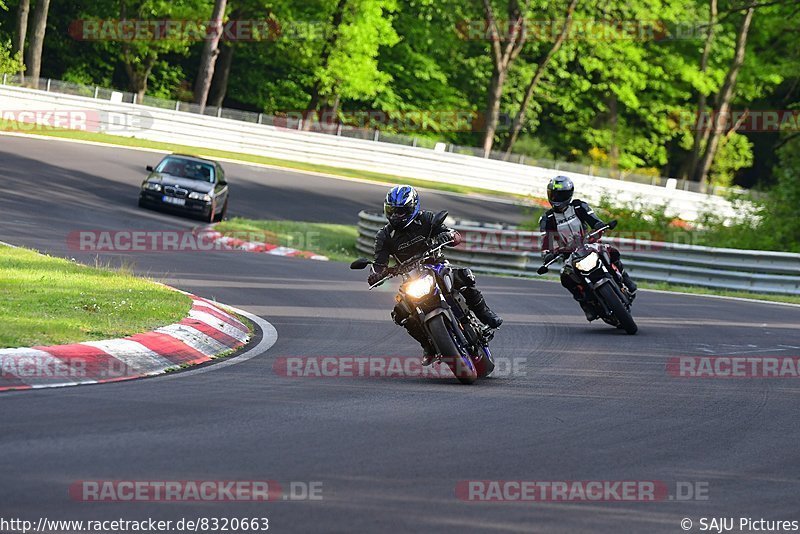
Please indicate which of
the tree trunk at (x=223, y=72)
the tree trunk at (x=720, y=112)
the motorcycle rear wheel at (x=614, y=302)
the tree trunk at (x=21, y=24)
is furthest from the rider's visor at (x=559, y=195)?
the tree trunk at (x=720, y=112)

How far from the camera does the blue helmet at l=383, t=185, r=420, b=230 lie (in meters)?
10.2

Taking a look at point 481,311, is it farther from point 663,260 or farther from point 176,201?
point 176,201

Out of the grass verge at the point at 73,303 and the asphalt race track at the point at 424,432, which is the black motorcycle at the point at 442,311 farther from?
the grass verge at the point at 73,303

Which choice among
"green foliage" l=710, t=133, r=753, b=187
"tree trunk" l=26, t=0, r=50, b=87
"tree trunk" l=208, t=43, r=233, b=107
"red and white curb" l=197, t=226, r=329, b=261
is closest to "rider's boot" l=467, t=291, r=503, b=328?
"red and white curb" l=197, t=226, r=329, b=261

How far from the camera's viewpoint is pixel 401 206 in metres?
10.2

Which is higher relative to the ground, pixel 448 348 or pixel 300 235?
pixel 448 348

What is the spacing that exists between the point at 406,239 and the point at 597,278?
4.55m

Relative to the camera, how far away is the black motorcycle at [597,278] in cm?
1431

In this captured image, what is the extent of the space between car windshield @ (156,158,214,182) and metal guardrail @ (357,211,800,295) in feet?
13.8

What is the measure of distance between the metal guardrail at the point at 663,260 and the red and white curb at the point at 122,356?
1330cm

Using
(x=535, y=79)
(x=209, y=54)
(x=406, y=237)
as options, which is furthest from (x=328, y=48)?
(x=406, y=237)

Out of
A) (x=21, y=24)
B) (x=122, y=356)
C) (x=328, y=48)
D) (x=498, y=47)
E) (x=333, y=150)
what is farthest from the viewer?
(x=328, y=48)

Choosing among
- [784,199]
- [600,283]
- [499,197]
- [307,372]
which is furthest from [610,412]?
[499,197]

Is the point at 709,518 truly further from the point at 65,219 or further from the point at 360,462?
the point at 65,219
